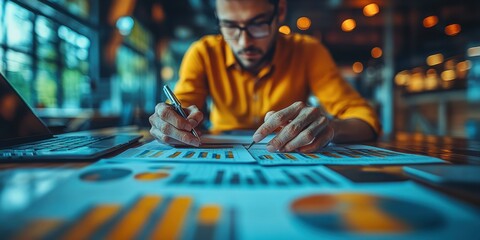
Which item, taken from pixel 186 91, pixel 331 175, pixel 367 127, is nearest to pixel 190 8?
pixel 186 91

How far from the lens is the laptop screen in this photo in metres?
0.52

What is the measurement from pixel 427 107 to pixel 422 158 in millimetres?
5587

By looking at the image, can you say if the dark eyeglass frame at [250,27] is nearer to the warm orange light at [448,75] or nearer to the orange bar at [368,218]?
the orange bar at [368,218]

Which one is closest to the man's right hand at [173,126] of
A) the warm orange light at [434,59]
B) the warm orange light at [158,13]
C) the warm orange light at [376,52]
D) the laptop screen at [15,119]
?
the laptop screen at [15,119]

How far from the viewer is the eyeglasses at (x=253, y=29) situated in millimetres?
886

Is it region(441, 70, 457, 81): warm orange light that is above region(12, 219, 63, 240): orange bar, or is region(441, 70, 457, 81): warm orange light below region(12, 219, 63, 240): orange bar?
above

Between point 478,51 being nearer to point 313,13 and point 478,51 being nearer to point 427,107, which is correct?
point 427,107

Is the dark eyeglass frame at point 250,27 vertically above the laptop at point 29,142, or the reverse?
the dark eyeglass frame at point 250,27

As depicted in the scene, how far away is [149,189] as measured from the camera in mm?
254

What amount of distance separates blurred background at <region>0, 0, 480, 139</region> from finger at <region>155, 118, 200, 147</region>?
0.38 m

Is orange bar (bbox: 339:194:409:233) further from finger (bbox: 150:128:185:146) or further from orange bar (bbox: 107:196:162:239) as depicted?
finger (bbox: 150:128:185:146)

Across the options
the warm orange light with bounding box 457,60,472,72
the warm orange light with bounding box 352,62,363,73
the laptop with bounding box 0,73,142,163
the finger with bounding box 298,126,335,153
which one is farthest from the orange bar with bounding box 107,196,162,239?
the warm orange light with bounding box 352,62,363,73

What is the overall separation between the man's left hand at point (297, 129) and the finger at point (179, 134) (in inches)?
4.5

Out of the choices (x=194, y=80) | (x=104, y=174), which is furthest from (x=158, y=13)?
(x=104, y=174)
